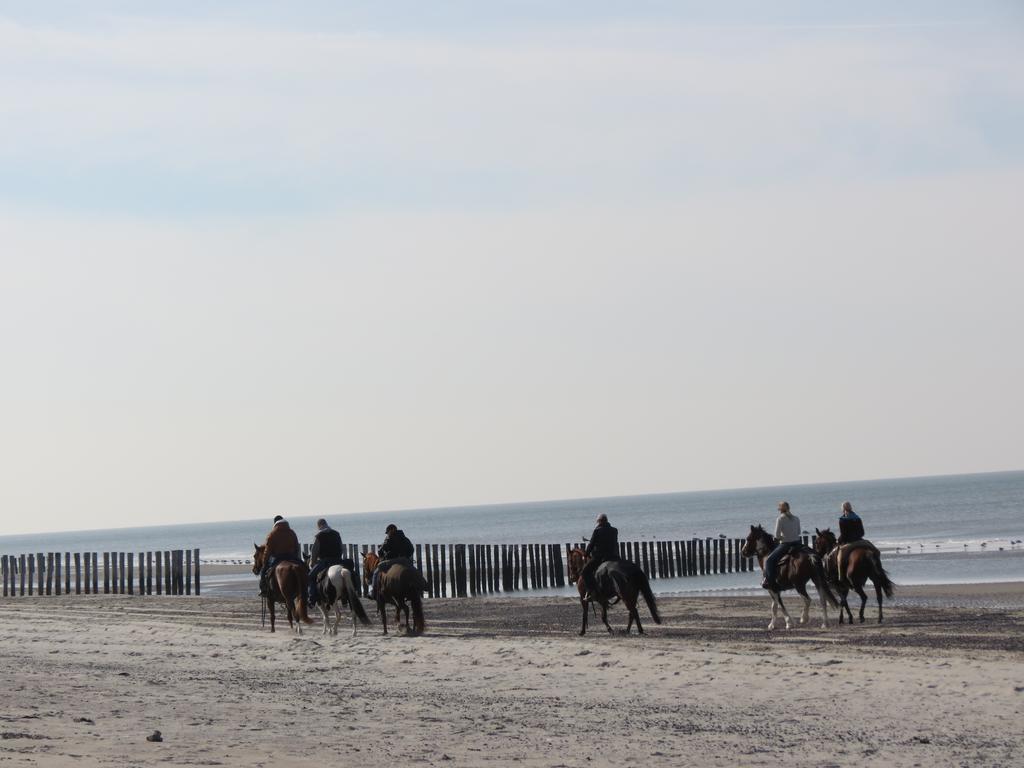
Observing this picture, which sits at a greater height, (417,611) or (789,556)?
(789,556)

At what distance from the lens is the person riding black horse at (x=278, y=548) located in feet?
80.4

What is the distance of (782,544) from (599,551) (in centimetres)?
293

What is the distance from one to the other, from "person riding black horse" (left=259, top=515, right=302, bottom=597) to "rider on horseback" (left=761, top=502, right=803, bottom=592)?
787cm

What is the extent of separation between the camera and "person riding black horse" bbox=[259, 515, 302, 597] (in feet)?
80.4

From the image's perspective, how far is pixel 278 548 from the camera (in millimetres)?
24672

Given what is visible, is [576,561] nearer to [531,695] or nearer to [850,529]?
[850,529]

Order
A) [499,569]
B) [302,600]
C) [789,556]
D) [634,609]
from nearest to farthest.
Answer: [634,609] < [789,556] < [302,600] < [499,569]

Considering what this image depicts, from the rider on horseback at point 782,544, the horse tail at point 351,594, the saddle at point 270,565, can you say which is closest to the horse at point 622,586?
the rider on horseback at point 782,544

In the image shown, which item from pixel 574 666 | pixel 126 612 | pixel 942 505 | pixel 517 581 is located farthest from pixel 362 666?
pixel 942 505

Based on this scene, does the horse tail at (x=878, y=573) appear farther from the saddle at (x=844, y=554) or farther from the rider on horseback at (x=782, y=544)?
the rider on horseback at (x=782, y=544)

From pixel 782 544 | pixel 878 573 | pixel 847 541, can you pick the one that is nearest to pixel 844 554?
pixel 847 541

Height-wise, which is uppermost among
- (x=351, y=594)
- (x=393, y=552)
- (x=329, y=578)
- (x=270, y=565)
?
(x=393, y=552)

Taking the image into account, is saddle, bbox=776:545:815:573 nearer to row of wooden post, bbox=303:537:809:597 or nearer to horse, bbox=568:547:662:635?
horse, bbox=568:547:662:635

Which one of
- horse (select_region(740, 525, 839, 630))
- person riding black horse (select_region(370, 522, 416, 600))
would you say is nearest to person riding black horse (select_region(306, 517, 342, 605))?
person riding black horse (select_region(370, 522, 416, 600))
